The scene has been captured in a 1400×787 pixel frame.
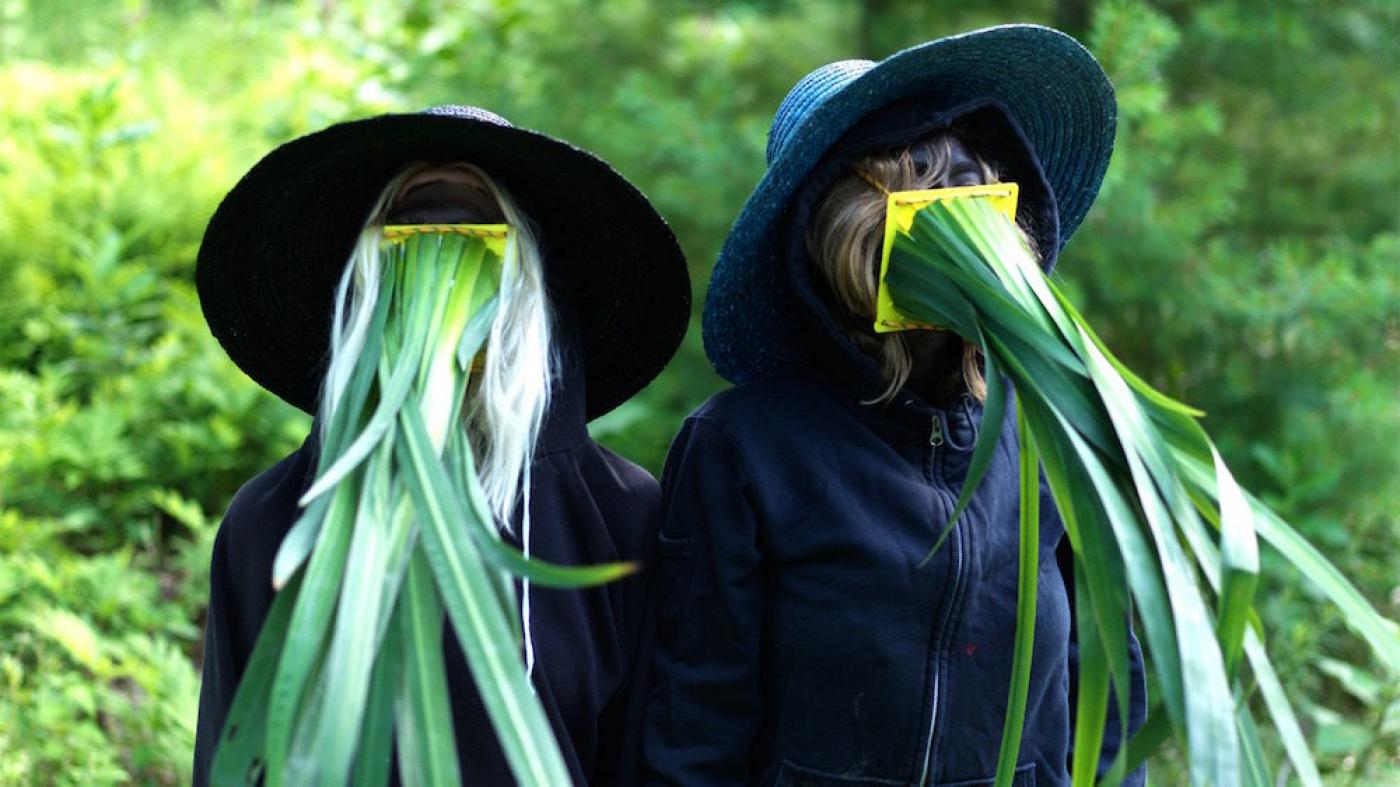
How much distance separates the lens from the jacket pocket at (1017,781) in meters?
2.11

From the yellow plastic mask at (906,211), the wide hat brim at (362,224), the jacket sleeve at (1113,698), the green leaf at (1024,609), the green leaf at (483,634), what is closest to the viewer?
the green leaf at (483,634)

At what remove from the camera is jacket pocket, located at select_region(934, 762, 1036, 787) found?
83.0 inches

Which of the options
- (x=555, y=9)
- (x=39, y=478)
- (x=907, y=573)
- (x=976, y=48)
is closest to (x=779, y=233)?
(x=976, y=48)

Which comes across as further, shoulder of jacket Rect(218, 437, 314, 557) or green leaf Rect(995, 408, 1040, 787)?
shoulder of jacket Rect(218, 437, 314, 557)

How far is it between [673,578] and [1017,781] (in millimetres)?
553

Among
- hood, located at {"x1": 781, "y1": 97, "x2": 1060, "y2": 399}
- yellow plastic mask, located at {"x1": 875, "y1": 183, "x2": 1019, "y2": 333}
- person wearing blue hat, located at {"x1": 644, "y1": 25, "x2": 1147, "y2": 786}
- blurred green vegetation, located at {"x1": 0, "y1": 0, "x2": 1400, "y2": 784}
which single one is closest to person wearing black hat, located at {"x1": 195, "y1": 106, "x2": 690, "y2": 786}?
person wearing blue hat, located at {"x1": 644, "y1": 25, "x2": 1147, "y2": 786}

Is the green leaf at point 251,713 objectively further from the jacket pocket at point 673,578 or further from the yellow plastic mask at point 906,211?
the yellow plastic mask at point 906,211

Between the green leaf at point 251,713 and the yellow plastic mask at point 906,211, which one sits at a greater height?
the yellow plastic mask at point 906,211

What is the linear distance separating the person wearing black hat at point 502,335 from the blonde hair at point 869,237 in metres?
0.26

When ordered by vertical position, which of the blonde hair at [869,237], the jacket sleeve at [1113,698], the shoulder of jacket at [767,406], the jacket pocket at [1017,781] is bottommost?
the jacket pocket at [1017,781]

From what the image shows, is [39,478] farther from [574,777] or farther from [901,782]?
[901,782]

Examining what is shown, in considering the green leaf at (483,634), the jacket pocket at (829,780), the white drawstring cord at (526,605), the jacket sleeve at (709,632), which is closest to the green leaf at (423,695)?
the green leaf at (483,634)

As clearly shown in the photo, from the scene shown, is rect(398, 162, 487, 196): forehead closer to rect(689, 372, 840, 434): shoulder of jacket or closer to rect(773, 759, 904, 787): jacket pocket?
rect(689, 372, 840, 434): shoulder of jacket

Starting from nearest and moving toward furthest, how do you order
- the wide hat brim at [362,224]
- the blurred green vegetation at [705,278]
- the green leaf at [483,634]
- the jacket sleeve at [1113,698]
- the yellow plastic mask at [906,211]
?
1. the green leaf at [483,634]
2. the yellow plastic mask at [906,211]
3. the wide hat brim at [362,224]
4. the jacket sleeve at [1113,698]
5. the blurred green vegetation at [705,278]
